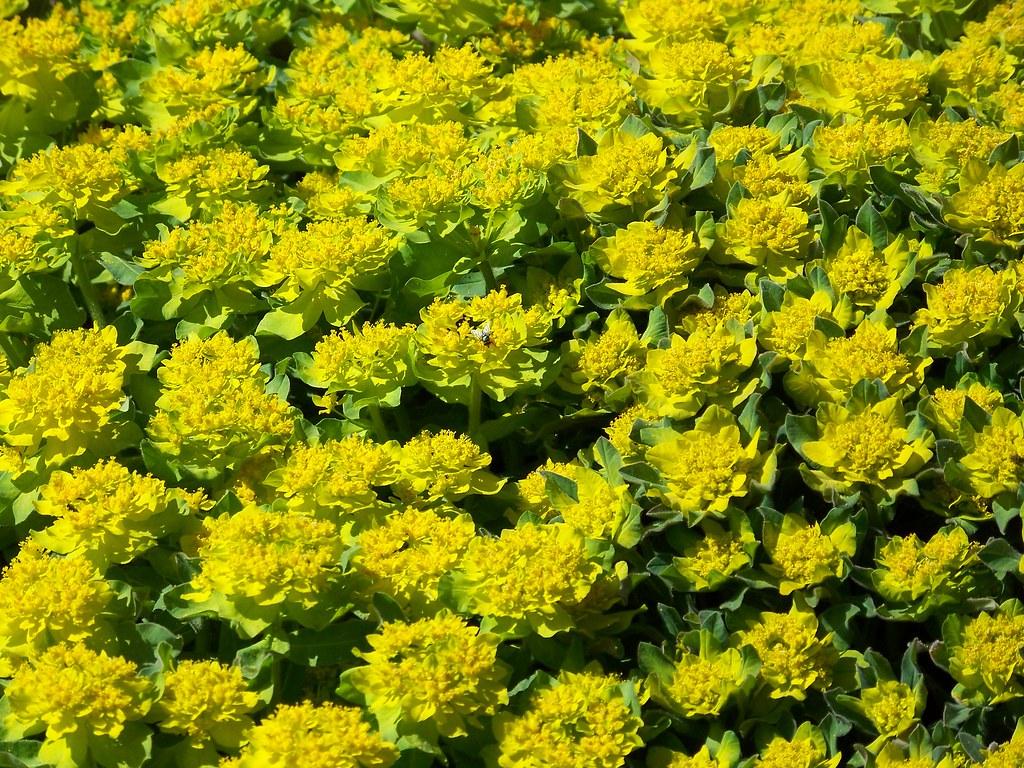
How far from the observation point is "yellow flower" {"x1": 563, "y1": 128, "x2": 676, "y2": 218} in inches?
110

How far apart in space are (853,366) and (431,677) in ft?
3.32

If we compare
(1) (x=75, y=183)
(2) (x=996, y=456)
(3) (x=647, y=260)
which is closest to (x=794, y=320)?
(3) (x=647, y=260)

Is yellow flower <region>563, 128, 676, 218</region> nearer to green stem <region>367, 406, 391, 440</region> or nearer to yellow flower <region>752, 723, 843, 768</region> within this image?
green stem <region>367, 406, 391, 440</region>

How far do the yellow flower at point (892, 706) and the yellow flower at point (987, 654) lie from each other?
0.26 ft

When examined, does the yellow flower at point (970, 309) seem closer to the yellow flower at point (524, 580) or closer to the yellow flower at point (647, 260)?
the yellow flower at point (647, 260)

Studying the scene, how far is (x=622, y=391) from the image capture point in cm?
266

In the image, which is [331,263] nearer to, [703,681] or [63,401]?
[63,401]

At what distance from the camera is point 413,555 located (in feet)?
7.54

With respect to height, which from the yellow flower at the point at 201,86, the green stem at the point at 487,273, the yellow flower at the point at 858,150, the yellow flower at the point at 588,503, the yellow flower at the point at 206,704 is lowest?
the yellow flower at the point at 206,704

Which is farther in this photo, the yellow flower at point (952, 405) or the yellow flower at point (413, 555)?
the yellow flower at point (952, 405)

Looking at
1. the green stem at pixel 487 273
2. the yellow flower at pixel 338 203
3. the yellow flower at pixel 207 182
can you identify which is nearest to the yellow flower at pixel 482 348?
the green stem at pixel 487 273

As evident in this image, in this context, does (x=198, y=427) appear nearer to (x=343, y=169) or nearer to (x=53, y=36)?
(x=343, y=169)

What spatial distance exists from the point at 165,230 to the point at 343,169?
0.44 meters

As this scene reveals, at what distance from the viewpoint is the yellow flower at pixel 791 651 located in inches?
89.6
